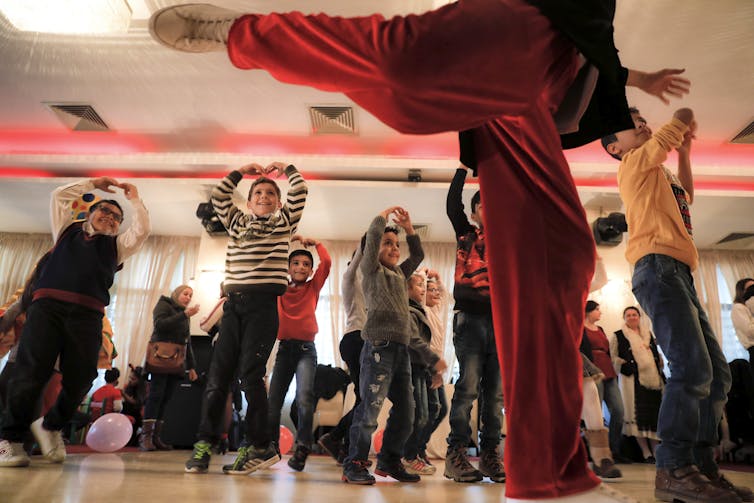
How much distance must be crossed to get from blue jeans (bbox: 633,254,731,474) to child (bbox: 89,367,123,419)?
221 inches

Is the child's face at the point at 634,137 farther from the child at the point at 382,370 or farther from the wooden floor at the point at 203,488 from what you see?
the wooden floor at the point at 203,488

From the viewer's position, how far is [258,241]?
2.86m

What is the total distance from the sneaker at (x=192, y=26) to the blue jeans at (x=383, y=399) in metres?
2.00

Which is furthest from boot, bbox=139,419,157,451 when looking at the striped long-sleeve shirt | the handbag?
the striped long-sleeve shirt

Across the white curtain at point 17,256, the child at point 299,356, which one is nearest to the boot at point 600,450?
the child at point 299,356

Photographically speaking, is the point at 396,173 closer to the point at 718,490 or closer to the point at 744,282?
the point at 744,282

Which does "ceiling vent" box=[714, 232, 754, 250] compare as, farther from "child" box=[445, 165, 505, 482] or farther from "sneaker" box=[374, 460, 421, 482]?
"sneaker" box=[374, 460, 421, 482]

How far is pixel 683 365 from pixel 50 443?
2989 mm

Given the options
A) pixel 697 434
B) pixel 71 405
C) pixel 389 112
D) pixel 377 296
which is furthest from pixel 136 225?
pixel 697 434

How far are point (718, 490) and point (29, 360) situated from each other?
9.41ft

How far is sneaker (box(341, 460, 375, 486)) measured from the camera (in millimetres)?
2387

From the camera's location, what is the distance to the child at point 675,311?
70.4 inches

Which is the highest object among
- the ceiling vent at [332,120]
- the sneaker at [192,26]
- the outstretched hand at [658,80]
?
the ceiling vent at [332,120]

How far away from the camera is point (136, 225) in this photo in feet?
9.63
